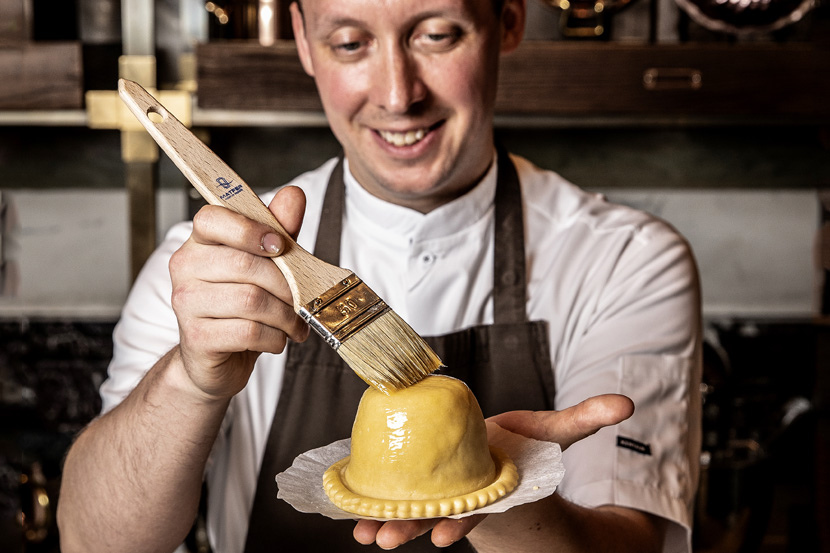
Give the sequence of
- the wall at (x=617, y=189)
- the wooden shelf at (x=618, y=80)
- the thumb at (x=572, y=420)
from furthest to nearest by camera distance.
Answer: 1. the wall at (x=617, y=189)
2. the wooden shelf at (x=618, y=80)
3. the thumb at (x=572, y=420)

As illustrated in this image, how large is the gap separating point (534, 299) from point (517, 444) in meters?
0.57

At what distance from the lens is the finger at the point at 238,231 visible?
3.19ft

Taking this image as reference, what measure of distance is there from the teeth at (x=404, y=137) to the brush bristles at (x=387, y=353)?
1.71 ft

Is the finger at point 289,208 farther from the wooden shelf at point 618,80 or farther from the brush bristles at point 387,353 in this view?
the wooden shelf at point 618,80

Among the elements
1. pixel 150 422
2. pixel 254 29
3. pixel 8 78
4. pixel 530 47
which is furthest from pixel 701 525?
pixel 8 78

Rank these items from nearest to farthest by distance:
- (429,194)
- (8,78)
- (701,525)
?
(429,194)
(701,525)
(8,78)

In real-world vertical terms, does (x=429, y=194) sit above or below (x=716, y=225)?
above

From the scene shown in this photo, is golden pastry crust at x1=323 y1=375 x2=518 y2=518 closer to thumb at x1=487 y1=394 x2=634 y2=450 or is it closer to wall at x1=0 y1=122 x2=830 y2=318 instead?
thumb at x1=487 y1=394 x2=634 y2=450

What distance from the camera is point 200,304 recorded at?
1026 millimetres

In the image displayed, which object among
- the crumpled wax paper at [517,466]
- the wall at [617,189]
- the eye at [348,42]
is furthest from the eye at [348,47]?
the wall at [617,189]

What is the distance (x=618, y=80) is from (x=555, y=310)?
0.79 m

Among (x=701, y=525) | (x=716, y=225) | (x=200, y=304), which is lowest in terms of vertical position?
(x=701, y=525)

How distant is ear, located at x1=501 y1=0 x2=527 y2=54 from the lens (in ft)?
5.41

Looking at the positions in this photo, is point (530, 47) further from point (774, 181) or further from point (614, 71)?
point (774, 181)
